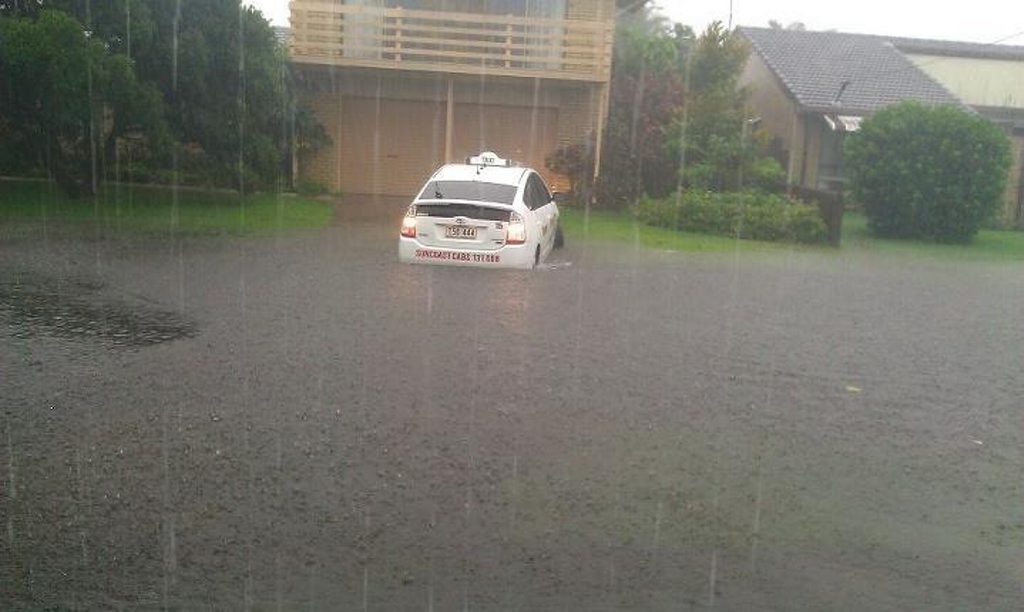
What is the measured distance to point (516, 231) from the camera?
1382cm

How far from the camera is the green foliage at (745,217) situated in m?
20.7

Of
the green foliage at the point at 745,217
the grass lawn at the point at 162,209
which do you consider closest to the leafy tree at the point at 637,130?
the green foliage at the point at 745,217

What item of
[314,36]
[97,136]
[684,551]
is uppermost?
[314,36]

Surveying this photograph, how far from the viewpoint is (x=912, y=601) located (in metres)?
4.71

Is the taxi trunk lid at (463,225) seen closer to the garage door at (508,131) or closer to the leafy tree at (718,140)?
the leafy tree at (718,140)

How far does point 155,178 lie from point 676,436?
20.2 meters

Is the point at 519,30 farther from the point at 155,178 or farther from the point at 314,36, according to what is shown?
the point at 155,178

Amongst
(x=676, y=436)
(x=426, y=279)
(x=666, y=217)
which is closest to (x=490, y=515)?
(x=676, y=436)

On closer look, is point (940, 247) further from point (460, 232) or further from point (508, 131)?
point (460, 232)

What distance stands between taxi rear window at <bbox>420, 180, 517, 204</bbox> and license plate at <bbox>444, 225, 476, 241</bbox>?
390 mm

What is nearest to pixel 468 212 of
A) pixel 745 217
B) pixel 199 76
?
pixel 199 76

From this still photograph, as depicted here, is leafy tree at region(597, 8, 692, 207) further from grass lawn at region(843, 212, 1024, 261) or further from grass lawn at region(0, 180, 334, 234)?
grass lawn at region(0, 180, 334, 234)

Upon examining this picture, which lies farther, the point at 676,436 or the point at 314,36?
the point at 314,36

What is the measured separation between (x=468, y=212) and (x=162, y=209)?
30.1ft
